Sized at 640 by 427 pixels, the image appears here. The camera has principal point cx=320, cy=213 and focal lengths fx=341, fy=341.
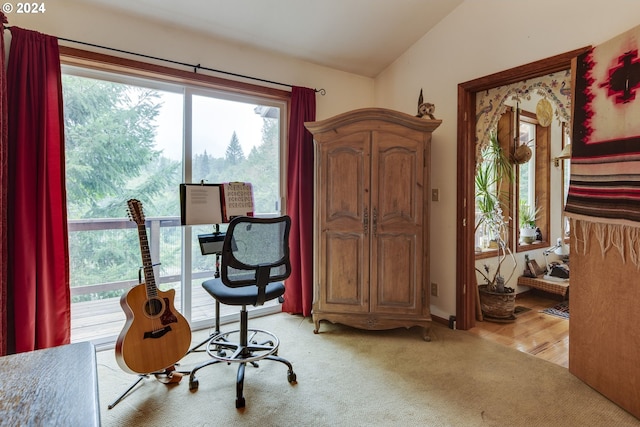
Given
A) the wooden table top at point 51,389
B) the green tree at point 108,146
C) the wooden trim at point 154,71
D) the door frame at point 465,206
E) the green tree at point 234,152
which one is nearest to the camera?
the wooden table top at point 51,389

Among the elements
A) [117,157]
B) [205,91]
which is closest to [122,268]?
[117,157]

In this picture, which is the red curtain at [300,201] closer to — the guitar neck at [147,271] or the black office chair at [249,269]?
the black office chair at [249,269]

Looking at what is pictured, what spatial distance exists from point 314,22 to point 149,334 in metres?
2.62

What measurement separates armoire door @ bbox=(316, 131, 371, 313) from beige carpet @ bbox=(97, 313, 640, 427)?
0.38 meters

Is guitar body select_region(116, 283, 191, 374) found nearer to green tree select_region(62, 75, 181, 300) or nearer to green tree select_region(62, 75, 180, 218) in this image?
green tree select_region(62, 75, 181, 300)

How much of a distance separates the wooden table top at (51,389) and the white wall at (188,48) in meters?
2.31

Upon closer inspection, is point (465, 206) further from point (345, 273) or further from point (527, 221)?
point (527, 221)

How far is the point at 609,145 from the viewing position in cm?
188

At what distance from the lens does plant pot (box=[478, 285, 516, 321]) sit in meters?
3.19

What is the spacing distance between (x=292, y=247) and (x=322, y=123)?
→ 118 cm

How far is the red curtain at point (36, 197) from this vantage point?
2.09m

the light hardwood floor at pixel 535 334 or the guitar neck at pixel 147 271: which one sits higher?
the guitar neck at pixel 147 271

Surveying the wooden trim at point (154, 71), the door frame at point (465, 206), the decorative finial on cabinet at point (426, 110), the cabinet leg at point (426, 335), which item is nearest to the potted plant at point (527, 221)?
the door frame at point (465, 206)

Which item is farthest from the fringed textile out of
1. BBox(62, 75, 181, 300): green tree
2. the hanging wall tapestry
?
BBox(62, 75, 181, 300): green tree
